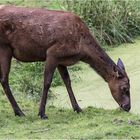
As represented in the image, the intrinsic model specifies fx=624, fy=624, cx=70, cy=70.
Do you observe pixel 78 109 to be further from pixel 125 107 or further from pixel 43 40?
pixel 43 40

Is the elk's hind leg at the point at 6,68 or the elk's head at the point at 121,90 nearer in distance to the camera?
the elk's hind leg at the point at 6,68

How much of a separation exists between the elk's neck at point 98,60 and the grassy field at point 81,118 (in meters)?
0.60

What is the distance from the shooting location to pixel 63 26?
9.29m

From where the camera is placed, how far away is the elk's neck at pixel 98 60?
9.56 meters

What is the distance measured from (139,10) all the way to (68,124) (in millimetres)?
6666

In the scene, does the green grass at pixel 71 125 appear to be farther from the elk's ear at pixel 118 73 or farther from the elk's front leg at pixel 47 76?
the elk's ear at pixel 118 73

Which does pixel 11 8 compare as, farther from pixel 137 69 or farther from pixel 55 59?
pixel 137 69

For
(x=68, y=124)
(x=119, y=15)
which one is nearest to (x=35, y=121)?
(x=68, y=124)

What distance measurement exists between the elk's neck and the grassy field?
0.60m

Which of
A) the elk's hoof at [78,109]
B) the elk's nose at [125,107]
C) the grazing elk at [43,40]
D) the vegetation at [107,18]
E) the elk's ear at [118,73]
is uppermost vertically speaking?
the grazing elk at [43,40]

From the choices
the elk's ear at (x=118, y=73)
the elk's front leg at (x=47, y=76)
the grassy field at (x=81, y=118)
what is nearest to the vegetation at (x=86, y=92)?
the grassy field at (x=81, y=118)

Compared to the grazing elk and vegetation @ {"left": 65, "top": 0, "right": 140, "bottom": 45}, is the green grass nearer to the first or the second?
the grazing elk

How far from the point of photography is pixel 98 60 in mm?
9633

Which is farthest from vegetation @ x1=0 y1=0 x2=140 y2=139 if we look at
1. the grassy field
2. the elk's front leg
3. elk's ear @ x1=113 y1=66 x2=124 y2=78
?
elk's ear @ x1=113 y1=66 x2=124 y2=78
